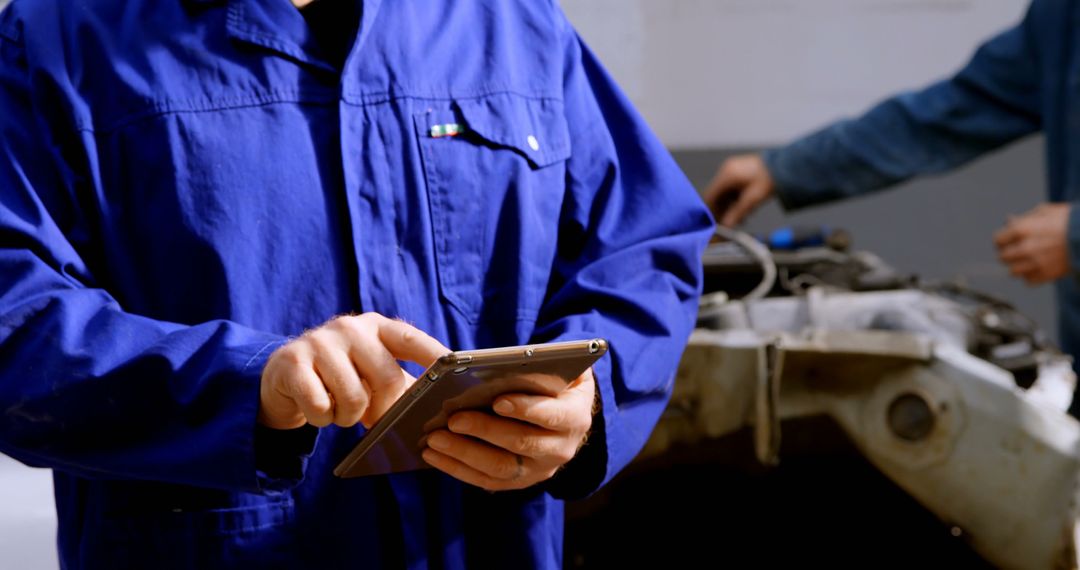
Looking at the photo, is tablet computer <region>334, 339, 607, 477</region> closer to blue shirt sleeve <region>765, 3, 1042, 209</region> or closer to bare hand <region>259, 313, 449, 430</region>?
bare hand <region>259, 313, 449, 430</region>

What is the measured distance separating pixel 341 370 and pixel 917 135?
69.9 inches

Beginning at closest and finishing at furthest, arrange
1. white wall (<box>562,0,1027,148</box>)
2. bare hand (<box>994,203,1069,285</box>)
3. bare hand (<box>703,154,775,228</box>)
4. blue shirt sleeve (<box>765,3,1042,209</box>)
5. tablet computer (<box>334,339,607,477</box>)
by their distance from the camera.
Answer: tablet computer (<box>334,339,607,477</box>) < bare hand (<box>994,203,1069,285</box>) < blue shirt sleeve (<box>765,3,1042,209</box>) < bare hand (<box>703,154,775,228</box>) < white wall (<box>562,0,1027,148</box>)

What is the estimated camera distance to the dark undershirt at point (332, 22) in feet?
3.10

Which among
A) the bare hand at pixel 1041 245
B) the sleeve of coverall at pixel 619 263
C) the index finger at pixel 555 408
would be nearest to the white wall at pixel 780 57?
the bare hand at pixel 1041 245

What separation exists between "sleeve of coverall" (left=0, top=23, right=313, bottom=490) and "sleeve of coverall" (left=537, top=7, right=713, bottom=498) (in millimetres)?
240

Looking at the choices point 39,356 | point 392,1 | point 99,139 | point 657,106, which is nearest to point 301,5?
point 392,1

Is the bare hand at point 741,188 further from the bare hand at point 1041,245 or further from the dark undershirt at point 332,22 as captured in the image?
the dark undershirt at point 332,22

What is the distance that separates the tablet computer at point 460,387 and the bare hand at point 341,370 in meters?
0.02

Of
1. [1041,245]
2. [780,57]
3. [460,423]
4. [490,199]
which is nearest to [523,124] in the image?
[490,199]

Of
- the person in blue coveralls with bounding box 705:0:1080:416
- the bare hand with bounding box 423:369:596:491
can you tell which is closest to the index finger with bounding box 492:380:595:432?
the bare hand with bounding box 423:369:596:491

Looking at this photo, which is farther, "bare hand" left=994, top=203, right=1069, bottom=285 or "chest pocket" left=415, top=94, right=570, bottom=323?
"bare hand" left=994, top=203, right=1069, bottom=285

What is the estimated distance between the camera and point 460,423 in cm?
78

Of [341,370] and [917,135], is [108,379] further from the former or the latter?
[917,135]

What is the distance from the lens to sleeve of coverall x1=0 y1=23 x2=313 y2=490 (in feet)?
2.51
